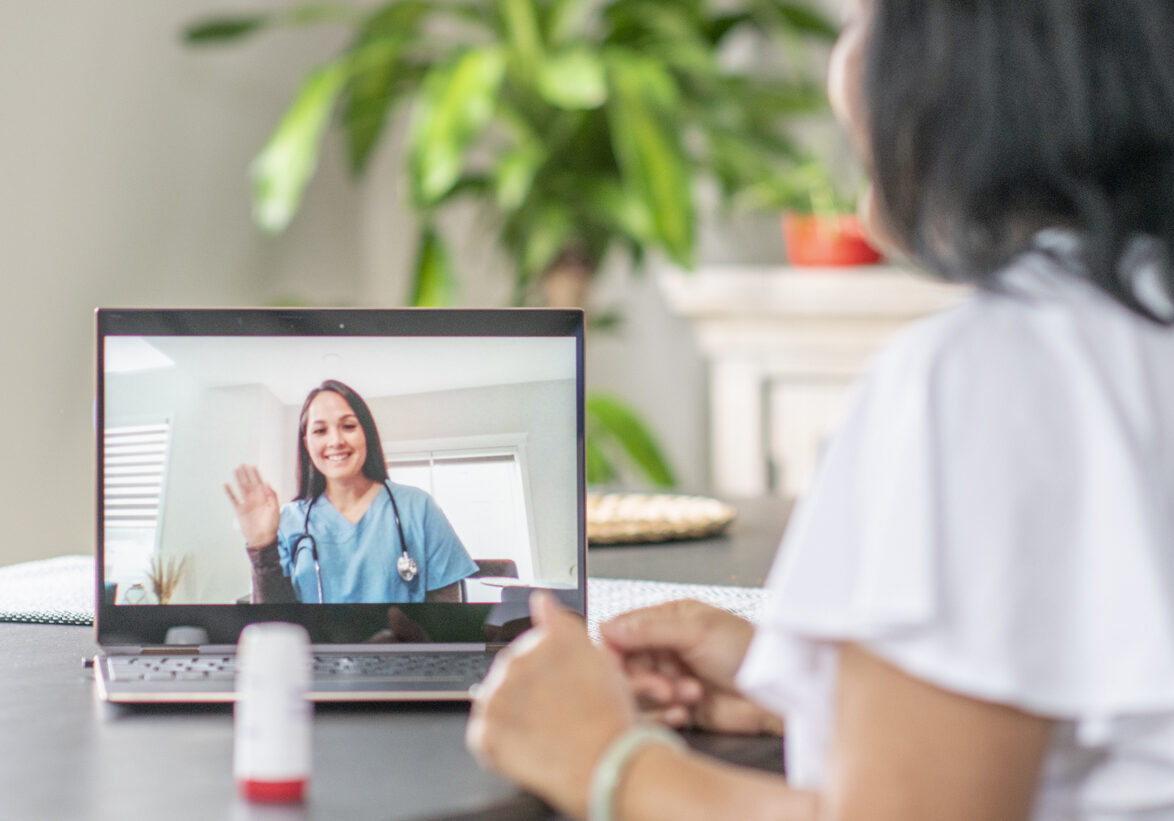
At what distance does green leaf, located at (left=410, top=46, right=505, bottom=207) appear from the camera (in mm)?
2252

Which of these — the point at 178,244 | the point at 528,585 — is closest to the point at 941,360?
the point at 528,585

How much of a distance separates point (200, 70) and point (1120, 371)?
7.73 ft

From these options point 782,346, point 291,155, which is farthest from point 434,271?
point 782,346

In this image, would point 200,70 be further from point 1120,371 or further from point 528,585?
point 1120,371

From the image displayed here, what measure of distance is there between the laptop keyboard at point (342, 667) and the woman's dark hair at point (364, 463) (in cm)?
10

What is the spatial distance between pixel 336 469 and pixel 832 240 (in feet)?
7.58

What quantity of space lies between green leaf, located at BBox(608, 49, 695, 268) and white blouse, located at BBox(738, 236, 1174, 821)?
1.71 m

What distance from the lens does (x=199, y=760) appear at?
2.18 ft

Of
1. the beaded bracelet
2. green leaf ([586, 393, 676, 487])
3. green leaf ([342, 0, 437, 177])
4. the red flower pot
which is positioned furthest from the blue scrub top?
the red flower pot

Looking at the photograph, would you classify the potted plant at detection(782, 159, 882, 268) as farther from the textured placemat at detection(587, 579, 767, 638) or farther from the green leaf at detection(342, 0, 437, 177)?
the textured placemat at detection(587, 579, 767, 638)

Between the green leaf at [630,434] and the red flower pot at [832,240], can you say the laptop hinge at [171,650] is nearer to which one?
the green leaf at [630,434]

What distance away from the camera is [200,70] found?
8.53ft

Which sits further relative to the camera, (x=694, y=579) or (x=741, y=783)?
(x=694, y=579)

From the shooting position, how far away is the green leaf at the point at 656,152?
2.24m
